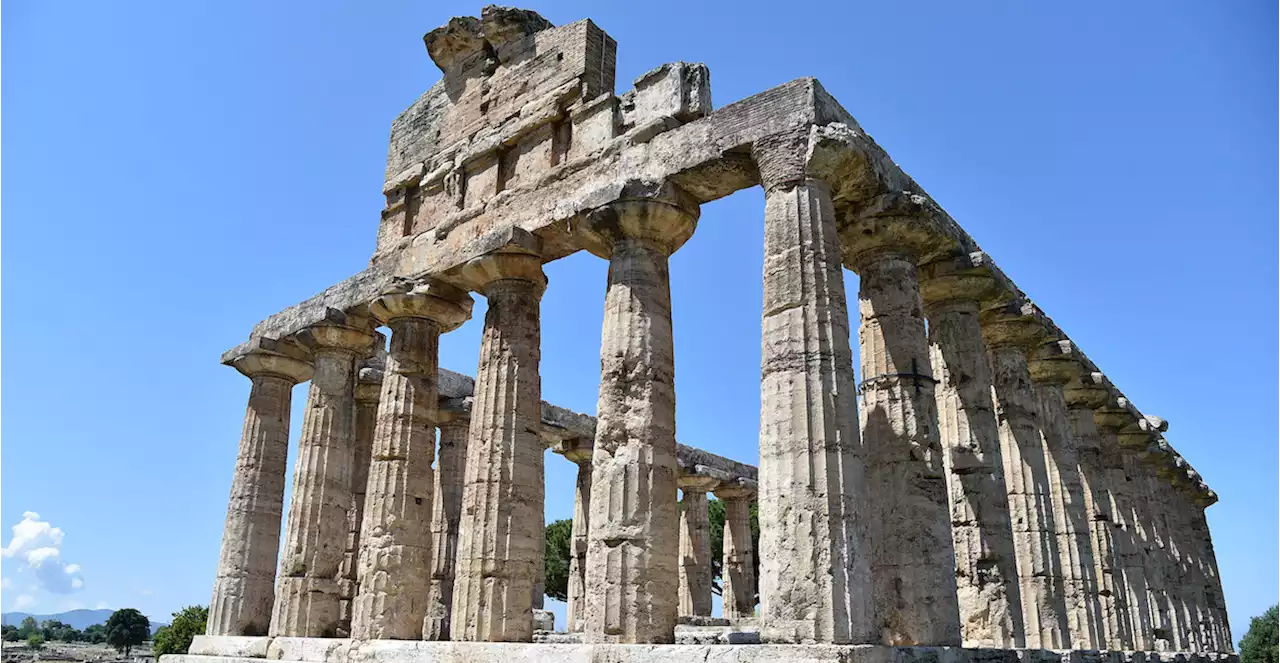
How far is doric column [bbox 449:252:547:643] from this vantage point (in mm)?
12531

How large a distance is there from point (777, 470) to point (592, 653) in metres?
3.01

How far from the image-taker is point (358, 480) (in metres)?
19.6

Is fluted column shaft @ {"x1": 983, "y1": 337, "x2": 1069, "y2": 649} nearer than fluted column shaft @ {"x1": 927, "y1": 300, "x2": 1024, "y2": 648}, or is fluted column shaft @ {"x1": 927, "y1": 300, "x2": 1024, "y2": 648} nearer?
fluted column shaft @ {"x1": 927, "y1": 300, "x2": 1024, "y2": 648}

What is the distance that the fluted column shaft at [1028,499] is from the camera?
13.8 meters

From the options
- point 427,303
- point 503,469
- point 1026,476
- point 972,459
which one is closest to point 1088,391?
point 1026,476

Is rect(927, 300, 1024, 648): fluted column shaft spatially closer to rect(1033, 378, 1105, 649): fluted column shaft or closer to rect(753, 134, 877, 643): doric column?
rect(1033, 378, 1105, 649): fluted column shaft

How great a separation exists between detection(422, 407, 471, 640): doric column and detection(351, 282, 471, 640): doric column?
10.0 feet

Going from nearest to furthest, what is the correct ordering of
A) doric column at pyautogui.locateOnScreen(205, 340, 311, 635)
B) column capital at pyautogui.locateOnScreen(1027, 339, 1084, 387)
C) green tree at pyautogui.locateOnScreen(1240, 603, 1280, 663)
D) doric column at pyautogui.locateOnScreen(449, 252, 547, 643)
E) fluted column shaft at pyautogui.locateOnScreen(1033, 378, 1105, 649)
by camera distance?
doric column at pyautogui.locateOnScreen(449, 252, 547, 643)
fluted column shaft at pyautogui.locateOnScreen(1033, 378, 1105, 649)
column capital at pyautogui.locateOnScreen(1027, 339, 1084, 387)
doric column at pyautogui.locateOnScreen(205, 340, 311, 635)
green tree at pyautogui.locateOnScreen(1240, 603, 1280, 663)

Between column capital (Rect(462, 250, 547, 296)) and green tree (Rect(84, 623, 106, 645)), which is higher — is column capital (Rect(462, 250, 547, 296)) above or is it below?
above

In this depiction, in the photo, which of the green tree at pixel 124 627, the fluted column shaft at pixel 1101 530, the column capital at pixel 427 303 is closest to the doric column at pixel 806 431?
the column capital at pixel 427 303

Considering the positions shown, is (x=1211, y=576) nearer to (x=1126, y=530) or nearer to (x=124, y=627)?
(x=1126, y=530)

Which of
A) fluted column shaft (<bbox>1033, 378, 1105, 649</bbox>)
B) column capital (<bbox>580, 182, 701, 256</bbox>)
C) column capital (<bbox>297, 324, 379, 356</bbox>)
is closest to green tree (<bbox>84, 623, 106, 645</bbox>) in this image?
column capital (<bbox>297, 324, 379, 356</bbox>)

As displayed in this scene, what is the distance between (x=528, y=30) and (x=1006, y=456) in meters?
11.2

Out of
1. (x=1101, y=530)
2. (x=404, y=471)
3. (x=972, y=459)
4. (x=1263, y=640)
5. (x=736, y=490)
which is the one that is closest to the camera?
(x=972, y=459)
